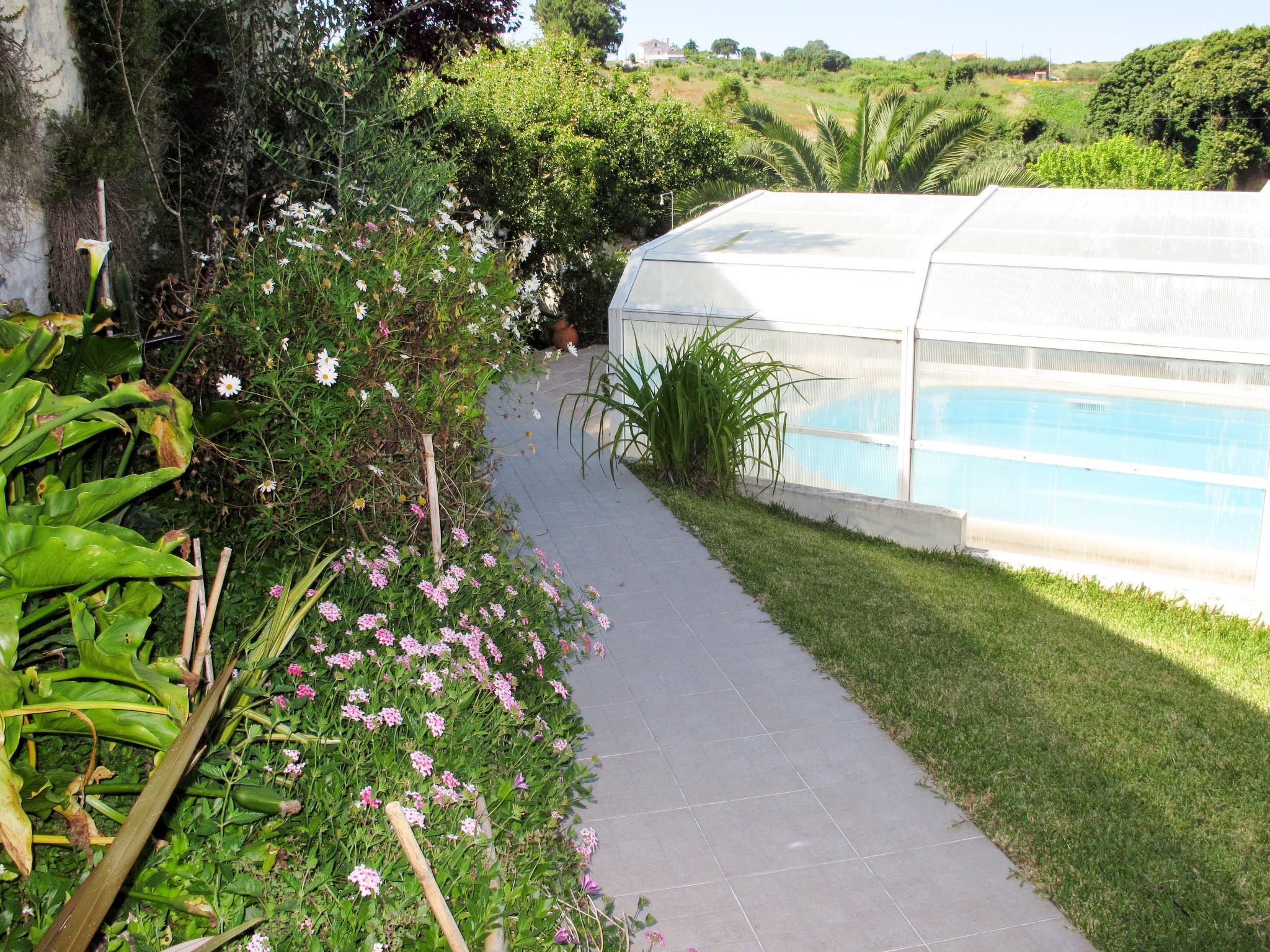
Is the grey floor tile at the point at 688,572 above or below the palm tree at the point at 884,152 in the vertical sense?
below

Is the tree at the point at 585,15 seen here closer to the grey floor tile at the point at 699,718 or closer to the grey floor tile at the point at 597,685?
the grey floor tile at the point at 597,685

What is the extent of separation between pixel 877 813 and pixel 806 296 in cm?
550

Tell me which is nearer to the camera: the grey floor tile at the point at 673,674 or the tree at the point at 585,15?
the grey floor tile at the point at 673,674

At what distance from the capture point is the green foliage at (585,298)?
1603 cm

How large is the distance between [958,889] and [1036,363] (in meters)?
5.16

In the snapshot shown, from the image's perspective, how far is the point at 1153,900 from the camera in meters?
3.40

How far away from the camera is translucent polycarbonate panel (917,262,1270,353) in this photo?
7160 millimetres

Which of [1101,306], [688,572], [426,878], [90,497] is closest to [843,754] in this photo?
[688,572]

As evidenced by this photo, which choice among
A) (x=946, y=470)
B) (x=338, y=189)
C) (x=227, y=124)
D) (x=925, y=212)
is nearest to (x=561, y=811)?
(x=338, y=189)

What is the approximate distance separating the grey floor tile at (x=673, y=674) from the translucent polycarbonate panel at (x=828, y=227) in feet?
15.7

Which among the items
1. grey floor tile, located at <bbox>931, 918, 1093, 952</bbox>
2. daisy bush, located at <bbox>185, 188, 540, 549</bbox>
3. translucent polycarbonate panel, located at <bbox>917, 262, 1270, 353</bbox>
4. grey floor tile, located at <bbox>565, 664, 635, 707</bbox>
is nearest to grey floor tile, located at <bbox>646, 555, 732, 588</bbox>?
grey floor tile, located at <bbox>565, 664, 635, 707</bbox>

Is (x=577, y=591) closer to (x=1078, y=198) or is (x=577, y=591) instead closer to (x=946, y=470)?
(x=946, y=470)

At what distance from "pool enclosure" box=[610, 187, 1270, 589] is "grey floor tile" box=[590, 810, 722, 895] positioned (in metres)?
5.04

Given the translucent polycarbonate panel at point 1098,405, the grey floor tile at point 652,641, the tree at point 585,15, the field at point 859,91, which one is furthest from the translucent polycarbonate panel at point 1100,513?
the tree at point 585,15
